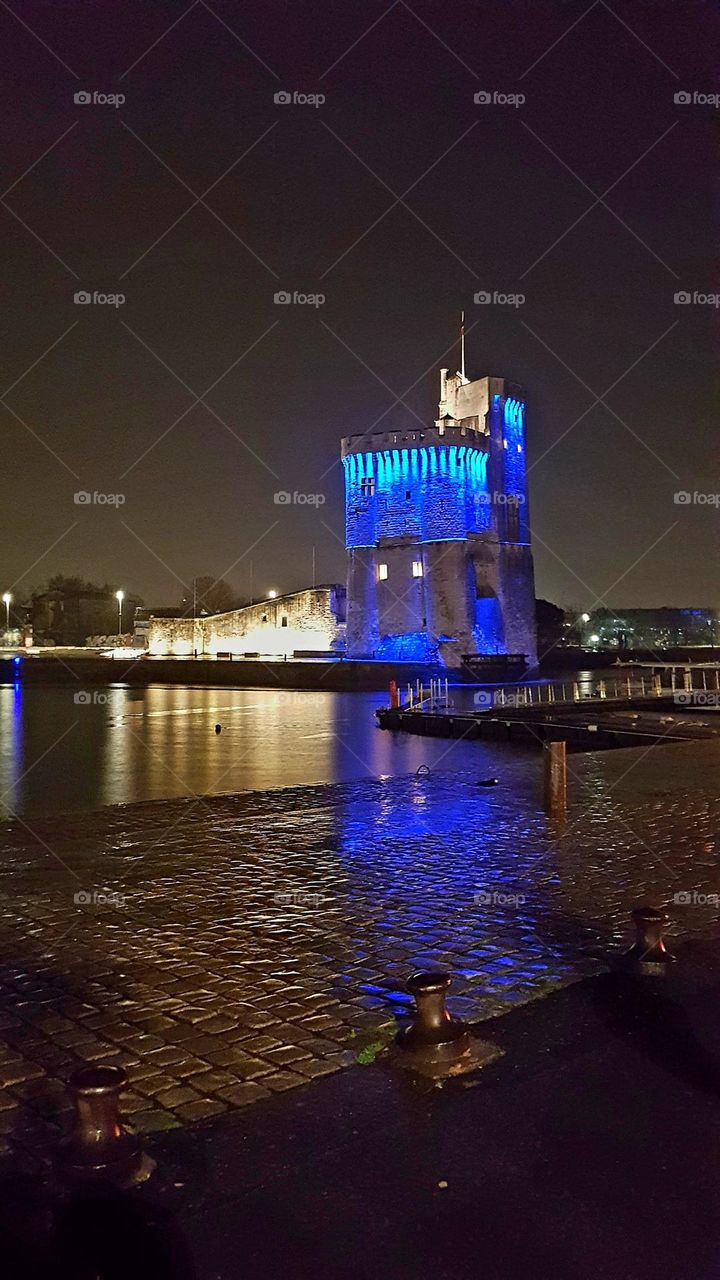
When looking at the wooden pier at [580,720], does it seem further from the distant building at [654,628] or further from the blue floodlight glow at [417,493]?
the distant building at [654,628]

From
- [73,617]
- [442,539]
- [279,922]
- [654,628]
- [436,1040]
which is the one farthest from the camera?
[654,628]

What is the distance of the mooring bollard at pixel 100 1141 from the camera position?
3324 millimetres

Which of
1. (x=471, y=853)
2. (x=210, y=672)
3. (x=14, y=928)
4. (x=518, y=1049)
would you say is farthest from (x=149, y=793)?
(x=210, y=672)

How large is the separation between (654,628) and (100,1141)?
161m

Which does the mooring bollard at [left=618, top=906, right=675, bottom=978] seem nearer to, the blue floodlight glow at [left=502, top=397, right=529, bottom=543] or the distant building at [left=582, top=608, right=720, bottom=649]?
the blue floodlight glow at [left=502, top=397, right=529, bottom=543]

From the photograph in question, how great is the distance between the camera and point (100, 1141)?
134 inches

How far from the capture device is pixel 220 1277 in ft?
9.27

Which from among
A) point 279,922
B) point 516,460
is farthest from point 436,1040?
point 516,460

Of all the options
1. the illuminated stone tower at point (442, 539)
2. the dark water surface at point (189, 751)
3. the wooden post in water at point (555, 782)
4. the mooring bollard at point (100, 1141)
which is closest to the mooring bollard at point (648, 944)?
the mooring bollard at point (100, 1141)

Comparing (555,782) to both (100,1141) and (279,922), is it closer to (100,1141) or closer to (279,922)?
(279,922)

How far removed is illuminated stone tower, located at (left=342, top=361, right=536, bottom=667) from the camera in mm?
52750

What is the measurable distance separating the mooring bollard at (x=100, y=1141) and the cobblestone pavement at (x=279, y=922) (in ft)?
0.82

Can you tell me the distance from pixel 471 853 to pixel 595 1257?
563 cm

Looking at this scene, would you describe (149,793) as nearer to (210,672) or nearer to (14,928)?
(14,928)
